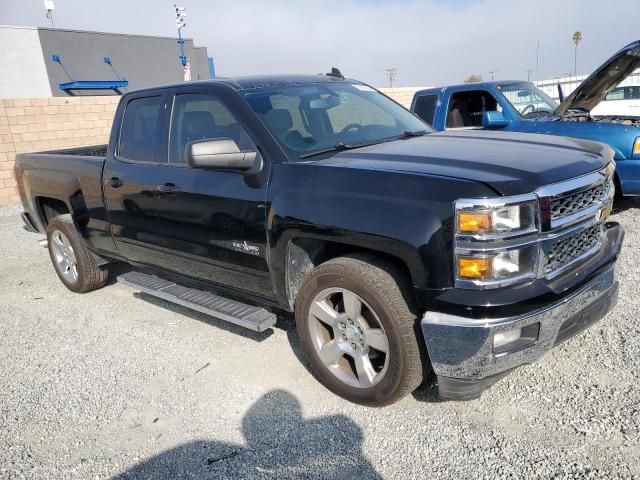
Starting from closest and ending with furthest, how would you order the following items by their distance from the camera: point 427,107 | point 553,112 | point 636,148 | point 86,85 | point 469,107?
point 636,148
point 553,112
point 427,107
point 469,107
point 86,85

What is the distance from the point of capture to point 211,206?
3.57m

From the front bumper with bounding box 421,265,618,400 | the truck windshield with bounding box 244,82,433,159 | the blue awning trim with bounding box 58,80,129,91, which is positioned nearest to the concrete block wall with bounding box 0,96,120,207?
the truck windshield with bounding box 244,82,433,159

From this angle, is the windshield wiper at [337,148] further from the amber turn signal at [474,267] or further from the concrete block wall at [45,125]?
the concrete block wall at [45,125]

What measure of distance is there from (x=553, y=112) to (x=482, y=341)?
18.0ft

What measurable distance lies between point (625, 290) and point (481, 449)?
2.49 metres

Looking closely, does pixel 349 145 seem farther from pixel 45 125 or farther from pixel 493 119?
pixel 45 125

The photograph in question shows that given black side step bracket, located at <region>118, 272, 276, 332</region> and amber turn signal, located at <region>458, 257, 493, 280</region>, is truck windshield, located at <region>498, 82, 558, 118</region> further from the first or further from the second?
amber turn signal, located at <region>458, 257, 493, 280</region>

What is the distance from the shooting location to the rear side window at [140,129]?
421 cm

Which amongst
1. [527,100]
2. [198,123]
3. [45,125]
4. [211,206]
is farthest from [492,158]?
[45,125]

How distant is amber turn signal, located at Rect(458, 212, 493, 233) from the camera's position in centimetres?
242

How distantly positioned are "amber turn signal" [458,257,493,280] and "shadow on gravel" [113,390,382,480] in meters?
1.06

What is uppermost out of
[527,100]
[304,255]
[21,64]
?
[21,64]

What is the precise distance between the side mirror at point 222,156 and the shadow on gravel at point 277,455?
1.53 metres

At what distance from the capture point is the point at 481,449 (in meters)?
2.64
